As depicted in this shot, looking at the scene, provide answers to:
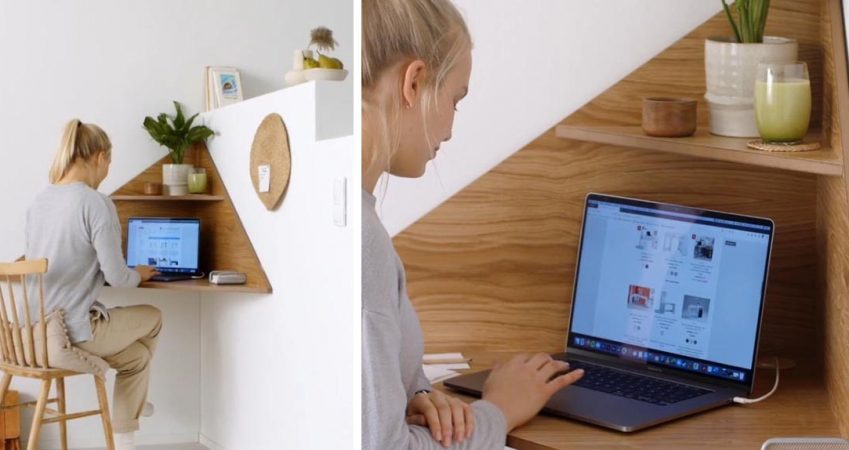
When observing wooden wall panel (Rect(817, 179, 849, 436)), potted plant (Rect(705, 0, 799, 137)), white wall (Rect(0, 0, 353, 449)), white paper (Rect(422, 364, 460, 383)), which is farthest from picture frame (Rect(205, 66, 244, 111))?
wooden wall panel (Rect(817, 179, 849, 436))

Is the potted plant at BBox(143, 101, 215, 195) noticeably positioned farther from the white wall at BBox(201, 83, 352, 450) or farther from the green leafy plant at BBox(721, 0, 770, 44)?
the green leafy plant at BBox(721, 0, 770, 44)

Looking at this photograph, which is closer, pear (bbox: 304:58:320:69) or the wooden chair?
the wooden chair

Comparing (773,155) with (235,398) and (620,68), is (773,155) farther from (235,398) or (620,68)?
(235,398)

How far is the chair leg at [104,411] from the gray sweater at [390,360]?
242 millimetres

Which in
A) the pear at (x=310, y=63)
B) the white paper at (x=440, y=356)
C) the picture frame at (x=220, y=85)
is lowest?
the white paper at (x=440, y=356)

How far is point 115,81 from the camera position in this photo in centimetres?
100

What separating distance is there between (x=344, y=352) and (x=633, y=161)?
369mm

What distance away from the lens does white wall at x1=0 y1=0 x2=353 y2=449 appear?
98 cm

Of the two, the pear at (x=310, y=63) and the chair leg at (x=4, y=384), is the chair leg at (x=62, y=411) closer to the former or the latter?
the chair leg at (x=4, y=384)

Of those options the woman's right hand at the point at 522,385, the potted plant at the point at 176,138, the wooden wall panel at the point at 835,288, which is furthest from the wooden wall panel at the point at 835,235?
the potted plant at the point at 176,138

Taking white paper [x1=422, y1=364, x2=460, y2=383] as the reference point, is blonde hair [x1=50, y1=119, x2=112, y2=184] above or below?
above

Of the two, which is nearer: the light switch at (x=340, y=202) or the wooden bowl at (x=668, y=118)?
the wooden bowl at (x=668, y=118)

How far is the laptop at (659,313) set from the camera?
1.04m

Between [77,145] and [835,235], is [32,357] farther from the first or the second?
[835,235]
